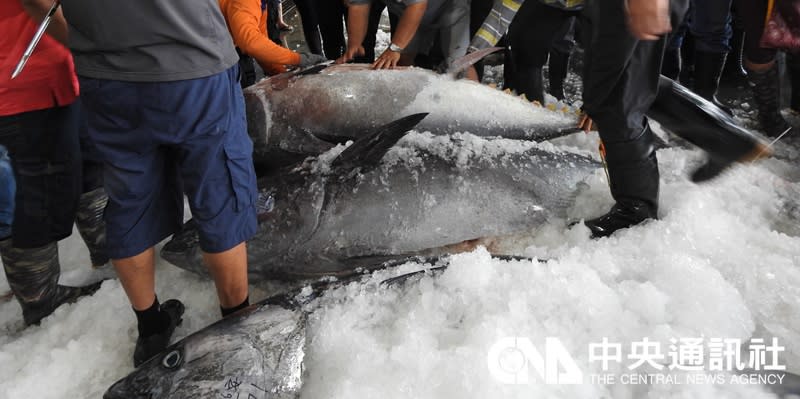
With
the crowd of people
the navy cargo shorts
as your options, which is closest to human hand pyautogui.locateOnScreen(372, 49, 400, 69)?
the crowd of people

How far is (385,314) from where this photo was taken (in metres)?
1.69

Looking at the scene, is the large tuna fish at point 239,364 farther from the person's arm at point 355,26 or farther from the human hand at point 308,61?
the person's arm at point 355,26

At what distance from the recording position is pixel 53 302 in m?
2.10

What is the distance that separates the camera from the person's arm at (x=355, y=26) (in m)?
3.39

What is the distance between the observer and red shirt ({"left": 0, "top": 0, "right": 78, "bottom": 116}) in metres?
1.75

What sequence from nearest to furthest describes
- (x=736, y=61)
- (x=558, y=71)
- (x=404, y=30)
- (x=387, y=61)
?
1. (x=387, y=61)
2. (x=404, y=30)
3. (x=558, y=71)
4. (x=736, y=61)

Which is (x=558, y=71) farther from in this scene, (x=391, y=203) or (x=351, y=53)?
(x=391, y=203)

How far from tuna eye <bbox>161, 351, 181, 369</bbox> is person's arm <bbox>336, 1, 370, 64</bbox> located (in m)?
2.36

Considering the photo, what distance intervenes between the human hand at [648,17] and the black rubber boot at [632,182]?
573 millimetres

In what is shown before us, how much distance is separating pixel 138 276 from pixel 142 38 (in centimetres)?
82

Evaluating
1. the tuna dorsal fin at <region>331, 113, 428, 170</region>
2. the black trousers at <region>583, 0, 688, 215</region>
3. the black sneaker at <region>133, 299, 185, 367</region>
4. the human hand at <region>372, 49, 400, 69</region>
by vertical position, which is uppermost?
the black trousers at <region>583, 0, 688, 215</region>

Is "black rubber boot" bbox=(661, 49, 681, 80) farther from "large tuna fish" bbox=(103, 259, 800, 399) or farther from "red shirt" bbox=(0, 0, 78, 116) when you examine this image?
"red shirt" bbox=(0, 0, 78, 116)

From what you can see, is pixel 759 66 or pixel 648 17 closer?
pixel 648 17

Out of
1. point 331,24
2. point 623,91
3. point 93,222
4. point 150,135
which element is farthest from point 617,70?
point 331,24
